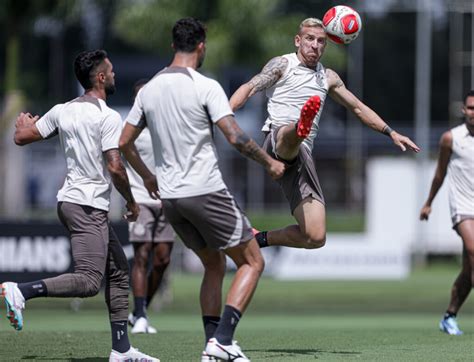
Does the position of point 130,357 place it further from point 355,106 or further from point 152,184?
point 355,106

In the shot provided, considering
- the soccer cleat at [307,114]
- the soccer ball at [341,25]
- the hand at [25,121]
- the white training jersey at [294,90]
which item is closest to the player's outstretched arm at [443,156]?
the soccer ball at [341,25]

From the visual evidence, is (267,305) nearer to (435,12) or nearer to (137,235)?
(137,235)

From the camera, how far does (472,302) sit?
24281mm

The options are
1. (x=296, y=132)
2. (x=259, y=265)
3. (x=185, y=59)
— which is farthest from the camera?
(x=296, y=132)

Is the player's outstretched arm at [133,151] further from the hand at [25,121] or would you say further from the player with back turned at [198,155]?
the hand at [25,121]

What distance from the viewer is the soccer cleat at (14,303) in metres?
9.09

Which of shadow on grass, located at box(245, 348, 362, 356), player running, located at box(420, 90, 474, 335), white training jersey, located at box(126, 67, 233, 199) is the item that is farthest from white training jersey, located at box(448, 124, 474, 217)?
white training jersey, located at box(126, 67, 233, 199)

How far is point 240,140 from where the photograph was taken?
8.71m

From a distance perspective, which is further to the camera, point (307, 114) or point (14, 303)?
point (307, 114)

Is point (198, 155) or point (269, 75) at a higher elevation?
point (269, 75)

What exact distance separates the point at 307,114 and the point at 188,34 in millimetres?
1286

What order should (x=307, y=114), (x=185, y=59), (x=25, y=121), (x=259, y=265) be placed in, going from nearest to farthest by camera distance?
(x=185, y=59) → (x=259, y=265) → (x=307, y=114) → (x=25, y=121)

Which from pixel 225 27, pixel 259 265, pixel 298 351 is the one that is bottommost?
pixel 298 351

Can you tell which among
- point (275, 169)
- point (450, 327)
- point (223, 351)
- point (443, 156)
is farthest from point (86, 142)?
A: point (450, 327)
